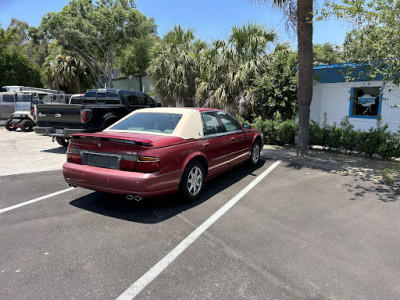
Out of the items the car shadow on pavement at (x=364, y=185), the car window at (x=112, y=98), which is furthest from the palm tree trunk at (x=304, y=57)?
the car window at (x=112, y=98)

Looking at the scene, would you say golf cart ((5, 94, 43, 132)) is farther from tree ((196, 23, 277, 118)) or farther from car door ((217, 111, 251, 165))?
car door ((217, 111, 251, 165))

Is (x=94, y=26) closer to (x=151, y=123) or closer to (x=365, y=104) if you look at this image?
(x=365, y=104)

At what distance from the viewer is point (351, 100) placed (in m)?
10.3

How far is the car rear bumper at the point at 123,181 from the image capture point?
3922 mm

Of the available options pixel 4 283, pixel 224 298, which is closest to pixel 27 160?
pixel 4 283

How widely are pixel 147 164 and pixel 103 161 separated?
2.37 feet

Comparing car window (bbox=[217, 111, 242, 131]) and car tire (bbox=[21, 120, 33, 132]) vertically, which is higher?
car window (bbox=[217, 111, 242, 131])

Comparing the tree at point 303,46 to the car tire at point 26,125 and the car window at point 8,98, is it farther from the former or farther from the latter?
the car window at point 8,98

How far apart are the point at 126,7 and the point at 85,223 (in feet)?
84.3

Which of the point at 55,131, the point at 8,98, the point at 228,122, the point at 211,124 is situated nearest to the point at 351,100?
the point at 228,122

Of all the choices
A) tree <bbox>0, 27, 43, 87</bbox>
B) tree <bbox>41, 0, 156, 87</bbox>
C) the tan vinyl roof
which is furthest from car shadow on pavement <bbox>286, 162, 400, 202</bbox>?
tree <bbox>0, 27, 43, 87</bbox>

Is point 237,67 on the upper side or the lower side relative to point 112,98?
upper

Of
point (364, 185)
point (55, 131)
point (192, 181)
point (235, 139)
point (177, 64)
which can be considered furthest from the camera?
point (177, 64)

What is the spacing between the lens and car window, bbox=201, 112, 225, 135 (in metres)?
5.29
